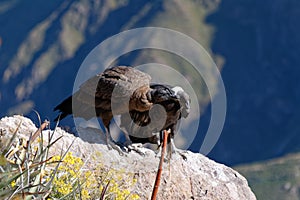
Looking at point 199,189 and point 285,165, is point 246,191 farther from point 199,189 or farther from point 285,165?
point 285,165

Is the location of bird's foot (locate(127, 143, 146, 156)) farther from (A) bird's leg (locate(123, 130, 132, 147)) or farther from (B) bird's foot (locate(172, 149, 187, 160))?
(B) bird's foot (locate(172, 149, 187, 160))

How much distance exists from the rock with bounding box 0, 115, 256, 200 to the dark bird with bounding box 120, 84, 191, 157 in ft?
0.98

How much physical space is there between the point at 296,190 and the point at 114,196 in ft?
579

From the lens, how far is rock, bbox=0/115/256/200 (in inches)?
336

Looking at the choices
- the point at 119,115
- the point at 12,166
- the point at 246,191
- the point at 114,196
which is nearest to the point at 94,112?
the point at 119,115

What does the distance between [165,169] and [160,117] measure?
101cm

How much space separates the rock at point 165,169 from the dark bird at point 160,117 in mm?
299

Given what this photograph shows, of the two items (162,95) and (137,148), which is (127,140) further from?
(162,95)

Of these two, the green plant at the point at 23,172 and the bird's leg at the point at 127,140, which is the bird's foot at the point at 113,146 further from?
the green plant at the point at 23,172

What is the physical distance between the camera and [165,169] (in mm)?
9094

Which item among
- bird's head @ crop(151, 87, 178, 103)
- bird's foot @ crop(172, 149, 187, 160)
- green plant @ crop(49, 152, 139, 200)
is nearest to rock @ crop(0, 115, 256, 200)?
bird's foot @ crop(172, 149, 187, 160)

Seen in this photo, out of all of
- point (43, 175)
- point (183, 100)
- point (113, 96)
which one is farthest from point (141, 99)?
point (43, 175)

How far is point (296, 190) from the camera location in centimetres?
17625

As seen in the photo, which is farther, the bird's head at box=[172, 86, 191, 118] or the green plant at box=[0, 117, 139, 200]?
the bird's head at box=[172, 86, 191, 118]
